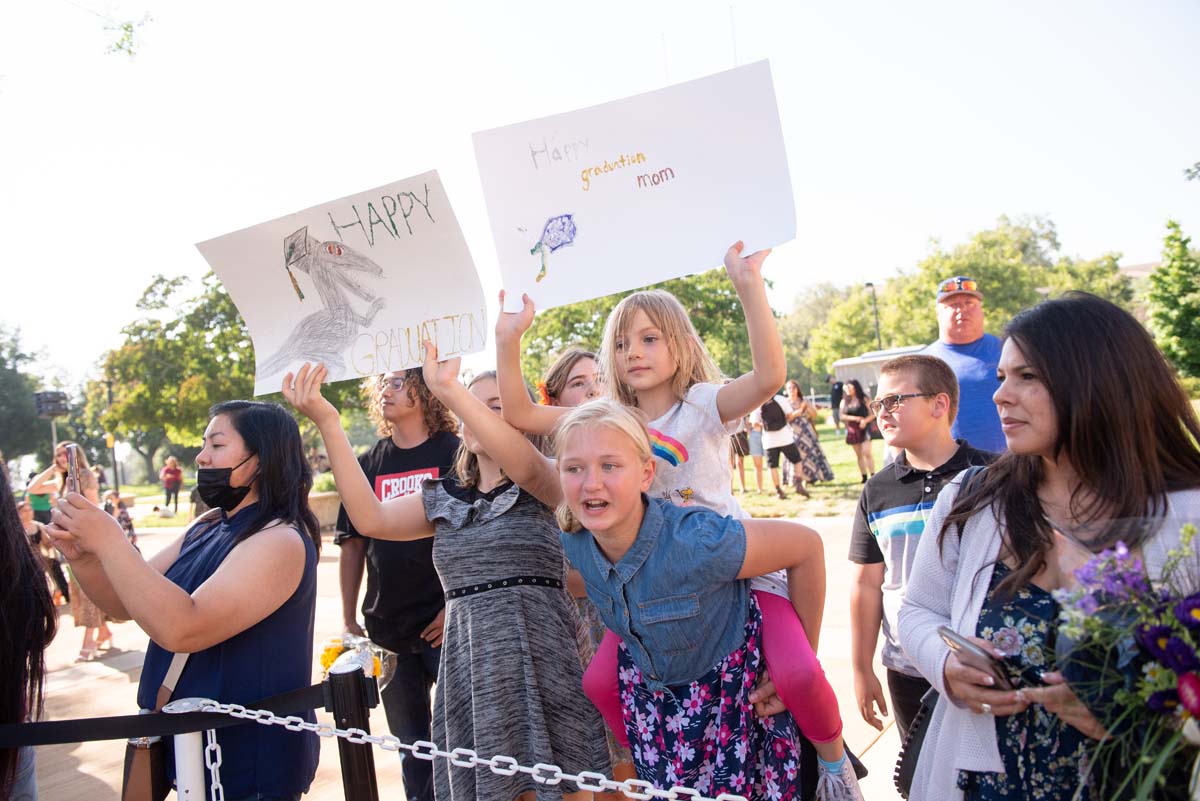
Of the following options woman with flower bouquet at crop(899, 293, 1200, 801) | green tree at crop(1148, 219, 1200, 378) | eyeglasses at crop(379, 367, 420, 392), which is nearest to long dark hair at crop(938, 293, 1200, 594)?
woman with flower bouquet at crop(899, 293, 1200, 801)

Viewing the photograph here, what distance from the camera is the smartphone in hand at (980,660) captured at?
167cm

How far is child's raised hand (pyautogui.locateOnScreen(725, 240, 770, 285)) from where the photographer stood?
242cm

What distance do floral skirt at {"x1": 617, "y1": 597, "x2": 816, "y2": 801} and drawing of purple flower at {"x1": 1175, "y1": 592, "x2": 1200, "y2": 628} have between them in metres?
1.13

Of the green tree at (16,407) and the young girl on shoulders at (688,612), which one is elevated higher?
the green tree at (16,407)

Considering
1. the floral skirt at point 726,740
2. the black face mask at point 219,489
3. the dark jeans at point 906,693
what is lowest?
the dark jeans at point 906,693

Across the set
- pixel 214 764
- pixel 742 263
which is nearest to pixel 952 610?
pixel 742 263

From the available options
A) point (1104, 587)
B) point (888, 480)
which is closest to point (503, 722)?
point (888, 480)

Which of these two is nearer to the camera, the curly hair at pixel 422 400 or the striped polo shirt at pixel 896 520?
the striped polo shirt at pixel 896 520

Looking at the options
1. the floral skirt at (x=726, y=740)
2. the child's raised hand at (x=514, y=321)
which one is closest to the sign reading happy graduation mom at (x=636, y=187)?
the child's raised hand at (x=514, y=321)

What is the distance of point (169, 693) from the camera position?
2.45 meters

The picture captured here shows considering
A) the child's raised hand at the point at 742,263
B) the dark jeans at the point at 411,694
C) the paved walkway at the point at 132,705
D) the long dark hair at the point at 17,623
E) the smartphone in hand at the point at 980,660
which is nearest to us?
the smartphone in hand at the point at 980,660

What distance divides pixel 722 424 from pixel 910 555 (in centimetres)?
79

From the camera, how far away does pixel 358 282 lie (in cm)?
286

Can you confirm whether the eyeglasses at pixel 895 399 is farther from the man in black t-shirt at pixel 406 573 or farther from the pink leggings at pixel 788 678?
the man in black t-shirt at pixel 406 573
